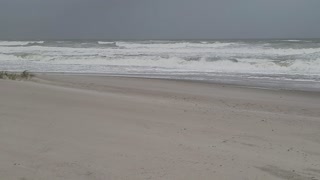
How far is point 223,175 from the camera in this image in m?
3.58

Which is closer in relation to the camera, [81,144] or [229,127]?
[81,144]

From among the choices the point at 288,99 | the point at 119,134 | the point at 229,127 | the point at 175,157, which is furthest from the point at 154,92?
the point at 175,157

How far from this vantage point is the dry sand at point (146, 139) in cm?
364

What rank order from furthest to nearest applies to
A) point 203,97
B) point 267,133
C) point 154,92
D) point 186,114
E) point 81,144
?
point 154,92
point 203,97
point 186,114
point 267,133
point 81,144

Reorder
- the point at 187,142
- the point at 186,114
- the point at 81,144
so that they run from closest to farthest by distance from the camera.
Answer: the point at 81,144
the point at 187,142
the point at 186,114

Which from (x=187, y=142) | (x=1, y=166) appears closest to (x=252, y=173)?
(x=187, y=142)

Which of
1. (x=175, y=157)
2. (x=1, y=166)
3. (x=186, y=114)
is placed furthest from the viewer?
(x=186, y=114)

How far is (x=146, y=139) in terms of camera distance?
464 cm

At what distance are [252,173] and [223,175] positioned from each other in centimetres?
31

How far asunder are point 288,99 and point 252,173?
6064mm

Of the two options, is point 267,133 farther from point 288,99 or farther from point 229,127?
point 288,99

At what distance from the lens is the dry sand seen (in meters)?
3.64

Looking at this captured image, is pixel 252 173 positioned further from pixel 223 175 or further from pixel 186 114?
pixel 186 114

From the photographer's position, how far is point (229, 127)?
18.3 feet
